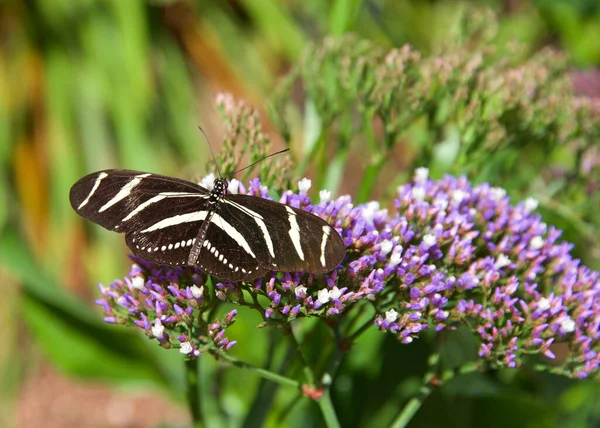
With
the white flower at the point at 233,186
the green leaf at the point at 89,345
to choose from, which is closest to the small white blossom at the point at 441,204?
the white flower at the point at 233,186

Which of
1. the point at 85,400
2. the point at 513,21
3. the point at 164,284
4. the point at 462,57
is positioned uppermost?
the point at 513,21

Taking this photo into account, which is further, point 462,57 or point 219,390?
point 219,390

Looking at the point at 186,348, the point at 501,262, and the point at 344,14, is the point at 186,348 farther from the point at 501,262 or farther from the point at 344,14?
the point at 344,14

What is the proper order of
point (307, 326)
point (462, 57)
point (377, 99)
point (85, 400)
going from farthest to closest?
1. point (85, 400)
2. point (462, 57)
3. point (377, 99)
4. point (307, 326)

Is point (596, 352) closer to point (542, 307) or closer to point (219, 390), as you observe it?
point (542, 307)

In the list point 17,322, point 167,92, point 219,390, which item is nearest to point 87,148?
point 167,92

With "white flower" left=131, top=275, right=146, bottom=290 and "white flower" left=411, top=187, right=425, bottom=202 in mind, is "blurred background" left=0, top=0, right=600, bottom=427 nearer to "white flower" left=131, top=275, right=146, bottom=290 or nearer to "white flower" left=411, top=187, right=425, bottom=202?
"white flower" left=411, top=187, right=425, bottom=202

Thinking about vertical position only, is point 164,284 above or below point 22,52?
below

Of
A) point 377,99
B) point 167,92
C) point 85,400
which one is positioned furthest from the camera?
point 167,92
